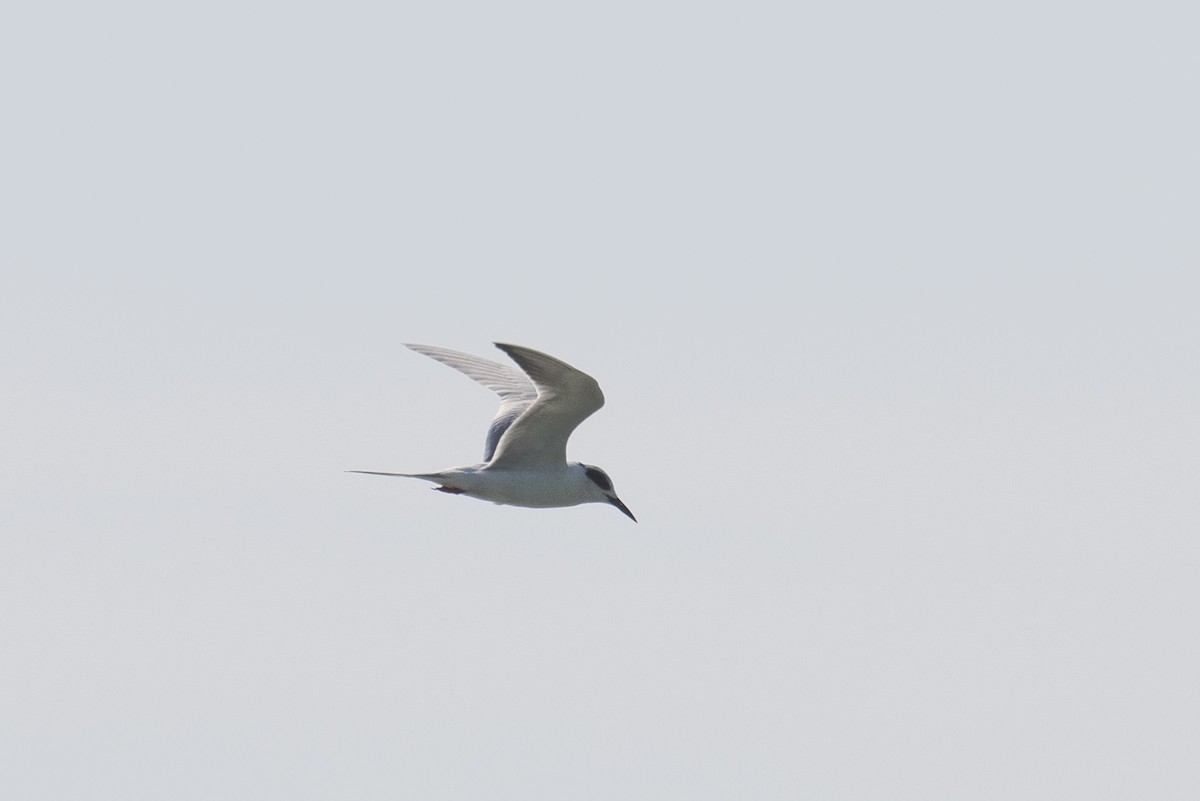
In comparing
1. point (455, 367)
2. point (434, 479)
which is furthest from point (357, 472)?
point (455, 367)

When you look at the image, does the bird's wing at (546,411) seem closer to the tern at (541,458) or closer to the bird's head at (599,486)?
the tern at (541,458)

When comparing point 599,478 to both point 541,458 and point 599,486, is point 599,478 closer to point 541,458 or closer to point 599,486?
point 599,486

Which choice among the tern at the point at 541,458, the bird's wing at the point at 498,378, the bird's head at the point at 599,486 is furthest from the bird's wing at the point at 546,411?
the bird's wing at the point at 498,378

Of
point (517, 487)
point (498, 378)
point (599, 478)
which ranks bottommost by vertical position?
point (517, 487)

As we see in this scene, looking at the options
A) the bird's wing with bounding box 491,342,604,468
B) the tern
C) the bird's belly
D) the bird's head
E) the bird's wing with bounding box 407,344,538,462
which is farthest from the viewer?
the bird's wing with bounding box 407,344,538,462

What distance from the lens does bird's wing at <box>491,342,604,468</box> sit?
1866 cm

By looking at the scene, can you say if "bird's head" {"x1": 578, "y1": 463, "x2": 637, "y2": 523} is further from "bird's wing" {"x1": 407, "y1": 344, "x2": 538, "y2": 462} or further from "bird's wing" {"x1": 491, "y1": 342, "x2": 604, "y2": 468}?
"bird's wing" {"x1": 407, "y1": 344, "x2": 538, "y2": 462}

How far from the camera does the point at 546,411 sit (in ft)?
66.0

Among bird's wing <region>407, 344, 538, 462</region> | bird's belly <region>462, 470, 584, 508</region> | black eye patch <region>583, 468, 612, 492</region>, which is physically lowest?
bird's belly <region>462, 470, 584, 508</region>

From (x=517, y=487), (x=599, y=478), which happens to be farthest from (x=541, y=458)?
(x=599, y=478)

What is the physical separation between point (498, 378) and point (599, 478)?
3.12 m

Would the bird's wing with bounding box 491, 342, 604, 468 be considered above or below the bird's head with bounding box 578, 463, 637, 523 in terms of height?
above

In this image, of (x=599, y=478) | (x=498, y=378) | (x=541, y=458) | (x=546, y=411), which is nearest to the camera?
(x=546, y=411)

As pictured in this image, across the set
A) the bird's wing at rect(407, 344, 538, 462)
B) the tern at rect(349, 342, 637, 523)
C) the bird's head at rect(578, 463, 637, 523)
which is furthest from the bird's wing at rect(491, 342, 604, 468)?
the bird's wing at rect(407, 344, 538, 462)
